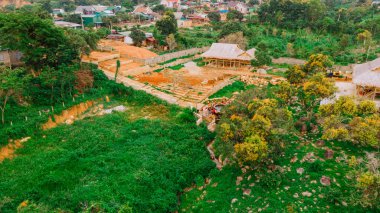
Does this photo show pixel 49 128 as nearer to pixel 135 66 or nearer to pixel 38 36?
pixel 38 36

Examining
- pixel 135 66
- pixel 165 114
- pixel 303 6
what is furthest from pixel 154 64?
pixel 303 6

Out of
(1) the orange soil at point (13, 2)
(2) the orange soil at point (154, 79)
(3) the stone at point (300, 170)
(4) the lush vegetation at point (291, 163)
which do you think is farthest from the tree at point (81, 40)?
(1) the orange soil at point (13, 2)

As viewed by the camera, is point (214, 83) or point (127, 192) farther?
point (214, 83)

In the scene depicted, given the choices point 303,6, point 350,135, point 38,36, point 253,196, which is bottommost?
point 253,196

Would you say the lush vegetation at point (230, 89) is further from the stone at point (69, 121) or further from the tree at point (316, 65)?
the stone at point (69, 121)

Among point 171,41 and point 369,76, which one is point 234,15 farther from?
point 369,76

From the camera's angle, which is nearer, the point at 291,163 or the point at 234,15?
the point at 291,163

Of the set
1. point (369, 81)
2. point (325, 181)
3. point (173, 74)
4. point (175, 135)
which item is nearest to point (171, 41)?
point (173, 74)
